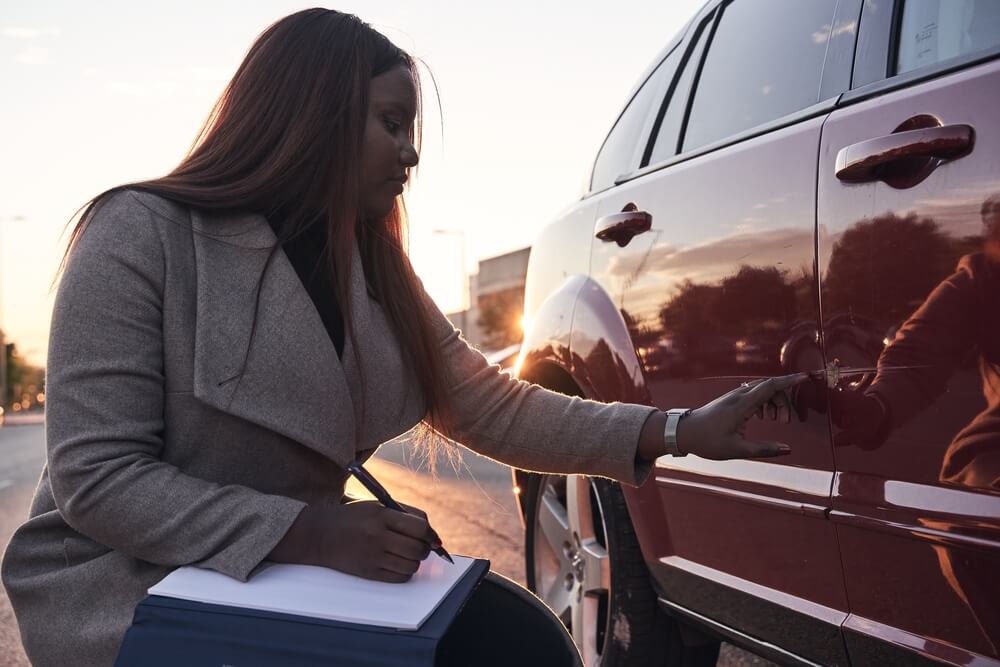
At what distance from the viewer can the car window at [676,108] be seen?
284 centimetres

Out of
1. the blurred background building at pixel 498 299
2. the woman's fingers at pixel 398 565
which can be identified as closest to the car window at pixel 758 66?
the woman's fingers at pixel 398 565

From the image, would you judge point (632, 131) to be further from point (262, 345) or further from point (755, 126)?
point (262, 345)

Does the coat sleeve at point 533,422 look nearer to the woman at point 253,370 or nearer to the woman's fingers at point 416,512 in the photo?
the woman at point 253,370

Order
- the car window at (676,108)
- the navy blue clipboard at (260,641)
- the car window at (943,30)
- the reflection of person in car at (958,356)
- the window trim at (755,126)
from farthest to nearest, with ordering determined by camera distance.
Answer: the car window at (676,108)
the window trim at (755,126)
the car window at (943,30)
the reflection of person in car at (958,356)
the navy blue clipboard at (260,641)

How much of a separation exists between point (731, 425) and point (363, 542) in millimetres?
721

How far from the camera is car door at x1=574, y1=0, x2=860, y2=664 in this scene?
191cm

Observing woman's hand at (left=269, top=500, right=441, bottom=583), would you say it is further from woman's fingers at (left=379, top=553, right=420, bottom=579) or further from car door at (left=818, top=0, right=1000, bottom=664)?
car door at (left=818, top=0, right=1000, bottom=664)

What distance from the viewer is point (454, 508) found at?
7.03 m

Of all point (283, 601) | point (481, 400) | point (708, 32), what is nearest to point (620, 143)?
point (708, 32)

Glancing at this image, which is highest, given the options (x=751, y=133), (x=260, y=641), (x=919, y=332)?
(x=751, y=133)

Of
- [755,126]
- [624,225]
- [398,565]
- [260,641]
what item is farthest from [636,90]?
[260,641]

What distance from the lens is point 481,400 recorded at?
2117 mm

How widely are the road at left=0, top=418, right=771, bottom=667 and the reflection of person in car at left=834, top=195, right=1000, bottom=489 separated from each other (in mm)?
934

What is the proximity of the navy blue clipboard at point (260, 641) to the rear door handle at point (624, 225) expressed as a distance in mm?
1425
